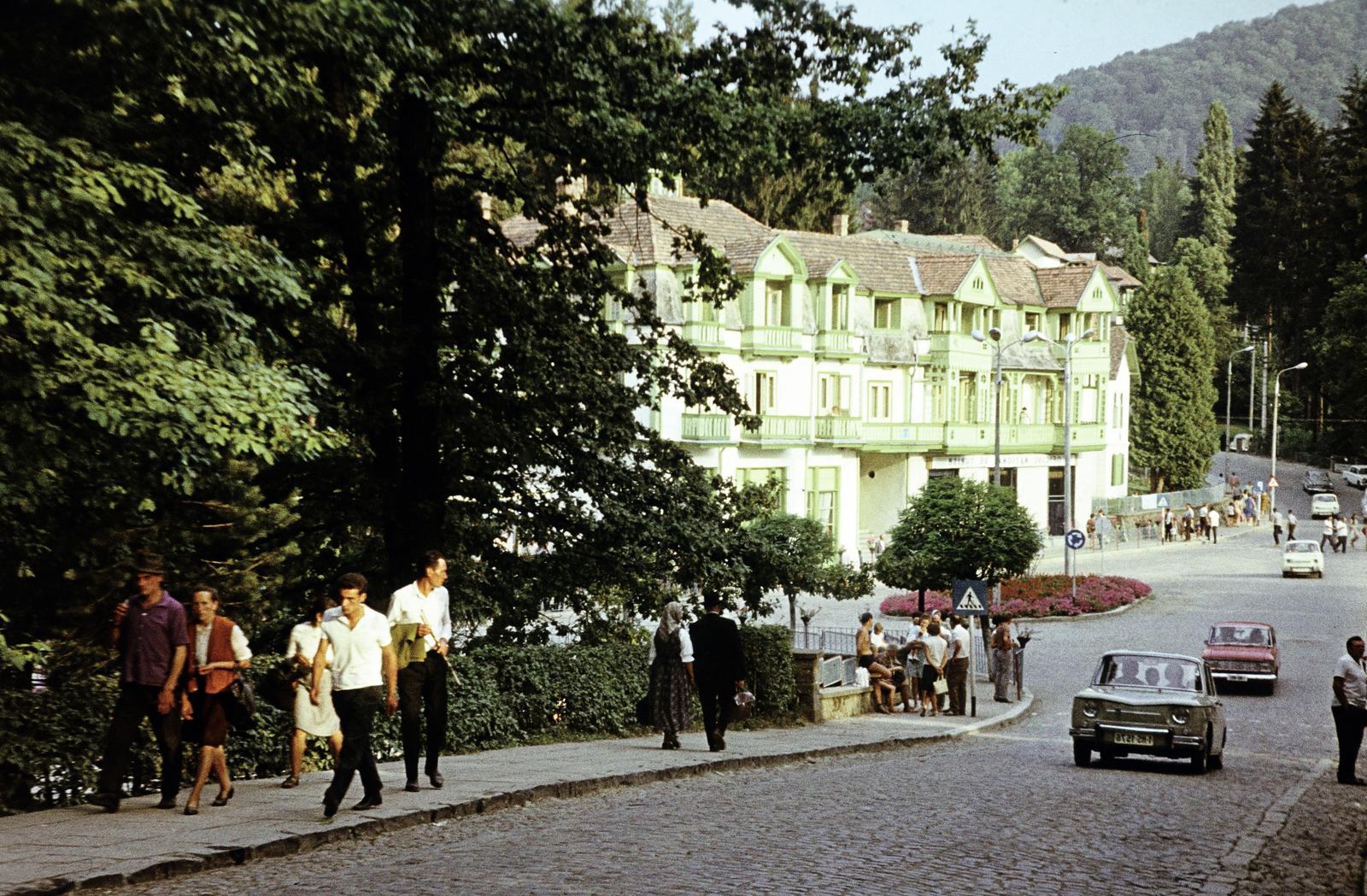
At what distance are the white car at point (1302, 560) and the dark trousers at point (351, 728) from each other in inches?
2127

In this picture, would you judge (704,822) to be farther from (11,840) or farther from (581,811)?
(11,840)

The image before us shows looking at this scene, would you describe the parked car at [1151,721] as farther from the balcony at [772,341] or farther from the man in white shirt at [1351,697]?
the balcony at [772,341]

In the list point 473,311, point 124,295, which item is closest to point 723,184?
point 473,311

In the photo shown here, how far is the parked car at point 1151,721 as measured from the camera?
2008 centimetres

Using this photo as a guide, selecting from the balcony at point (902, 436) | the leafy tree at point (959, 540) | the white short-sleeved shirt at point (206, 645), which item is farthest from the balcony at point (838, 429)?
the white short-sleeved shirt at point (206, 645)

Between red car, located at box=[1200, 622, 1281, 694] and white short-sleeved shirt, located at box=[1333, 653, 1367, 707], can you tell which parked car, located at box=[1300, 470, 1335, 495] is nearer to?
red car, located at box=[1200, 622, 1281, 694]

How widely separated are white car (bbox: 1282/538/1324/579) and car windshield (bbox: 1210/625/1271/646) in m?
26.6

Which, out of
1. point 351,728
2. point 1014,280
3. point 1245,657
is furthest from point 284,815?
point 1014,280

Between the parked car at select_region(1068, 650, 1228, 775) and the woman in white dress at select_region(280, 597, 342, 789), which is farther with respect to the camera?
the parked car at select_region(1068, 650, 1228, 775)

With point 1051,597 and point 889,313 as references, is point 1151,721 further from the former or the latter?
point 889,313

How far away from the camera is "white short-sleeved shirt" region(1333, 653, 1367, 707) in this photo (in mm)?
18938

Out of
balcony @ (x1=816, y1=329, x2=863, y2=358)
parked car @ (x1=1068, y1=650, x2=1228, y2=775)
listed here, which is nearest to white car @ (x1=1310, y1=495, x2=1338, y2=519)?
balcony @ (x1=816, y1=329, x2=863, y2=358)

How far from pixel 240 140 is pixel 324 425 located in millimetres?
4086

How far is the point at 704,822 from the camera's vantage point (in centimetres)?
1304
